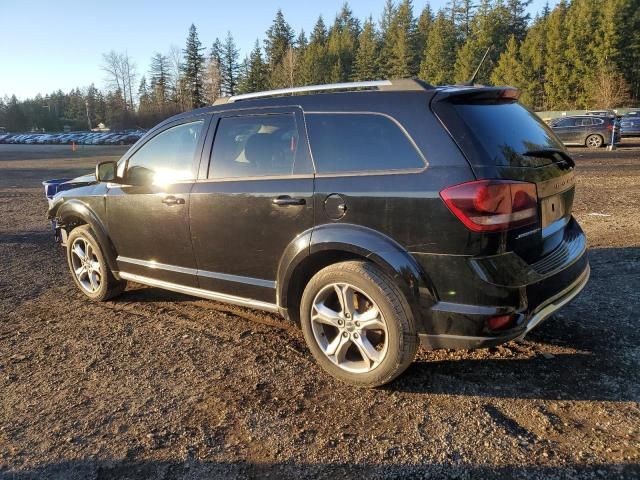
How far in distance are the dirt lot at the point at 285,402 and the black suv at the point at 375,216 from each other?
0.37 meters

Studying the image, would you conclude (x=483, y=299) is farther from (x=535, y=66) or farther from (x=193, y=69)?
(x=193, y=69)

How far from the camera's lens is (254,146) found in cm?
379

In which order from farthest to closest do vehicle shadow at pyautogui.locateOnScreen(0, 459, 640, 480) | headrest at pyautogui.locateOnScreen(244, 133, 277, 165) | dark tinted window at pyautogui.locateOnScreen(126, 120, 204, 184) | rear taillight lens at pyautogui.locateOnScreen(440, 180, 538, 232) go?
dark tinted window at pyautogui.locateOnScreen(126, 120, 204, 184) → headrest at pyautogui.locateOnScreen(244, 133, 277, 165) → rear taillight lens at pyautogui.locateOnScreen(440, 180, 538, 232) → vehicle shadow at pyautogui.locateOnScreen(0, 459, 640, 480)

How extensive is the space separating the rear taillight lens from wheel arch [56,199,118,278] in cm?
344

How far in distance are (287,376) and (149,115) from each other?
286ft

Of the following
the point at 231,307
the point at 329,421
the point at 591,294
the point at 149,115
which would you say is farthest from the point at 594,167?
the point at 149,115

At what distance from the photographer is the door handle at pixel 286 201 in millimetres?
3346

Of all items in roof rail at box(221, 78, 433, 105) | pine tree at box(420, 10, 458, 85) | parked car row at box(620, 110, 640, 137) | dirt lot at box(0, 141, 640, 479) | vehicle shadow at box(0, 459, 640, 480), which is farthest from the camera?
pine tree at box(420, 10, 458, 85)

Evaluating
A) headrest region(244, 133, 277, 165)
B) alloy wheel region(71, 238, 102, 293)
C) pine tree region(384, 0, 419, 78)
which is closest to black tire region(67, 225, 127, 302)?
alloy wheel region(71, 238, 102, 293)

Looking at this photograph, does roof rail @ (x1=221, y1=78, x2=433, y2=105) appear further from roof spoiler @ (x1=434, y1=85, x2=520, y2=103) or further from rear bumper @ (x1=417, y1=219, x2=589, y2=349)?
rear bumper @ (x1=417, y1=219, x2=589, y2=349)

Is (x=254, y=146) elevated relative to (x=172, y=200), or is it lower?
elevated

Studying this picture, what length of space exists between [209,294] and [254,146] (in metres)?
1.29

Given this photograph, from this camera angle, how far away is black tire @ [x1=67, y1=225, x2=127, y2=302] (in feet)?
16.3

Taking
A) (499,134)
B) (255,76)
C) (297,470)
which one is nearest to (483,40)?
(255,76)
